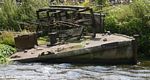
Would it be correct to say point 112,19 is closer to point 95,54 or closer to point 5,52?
point 95,54

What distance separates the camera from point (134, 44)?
811 inches

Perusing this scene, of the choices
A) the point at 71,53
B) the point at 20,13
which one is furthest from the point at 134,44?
the point at 20,13

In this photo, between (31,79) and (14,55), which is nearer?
(31,79)

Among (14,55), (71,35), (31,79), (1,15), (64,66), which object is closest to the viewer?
(31,79)

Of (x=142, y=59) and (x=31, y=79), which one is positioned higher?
(x=31, y=79)

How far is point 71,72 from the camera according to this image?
60.6 feet

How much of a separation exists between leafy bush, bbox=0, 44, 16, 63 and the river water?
0.73 meters

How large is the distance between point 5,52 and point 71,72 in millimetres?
5128

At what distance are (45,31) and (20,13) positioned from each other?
5812 millimetres

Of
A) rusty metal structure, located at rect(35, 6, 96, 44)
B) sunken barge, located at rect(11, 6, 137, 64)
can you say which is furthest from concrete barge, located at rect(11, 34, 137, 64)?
rusty metal structure, located at rect(35, 6, 96, 44)

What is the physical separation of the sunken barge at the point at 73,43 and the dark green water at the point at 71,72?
53 centimetres

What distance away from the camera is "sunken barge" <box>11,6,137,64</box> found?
20.7 meters

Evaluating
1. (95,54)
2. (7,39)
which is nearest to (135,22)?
(95,54)

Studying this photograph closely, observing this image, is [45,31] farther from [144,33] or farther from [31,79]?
[31,79]
